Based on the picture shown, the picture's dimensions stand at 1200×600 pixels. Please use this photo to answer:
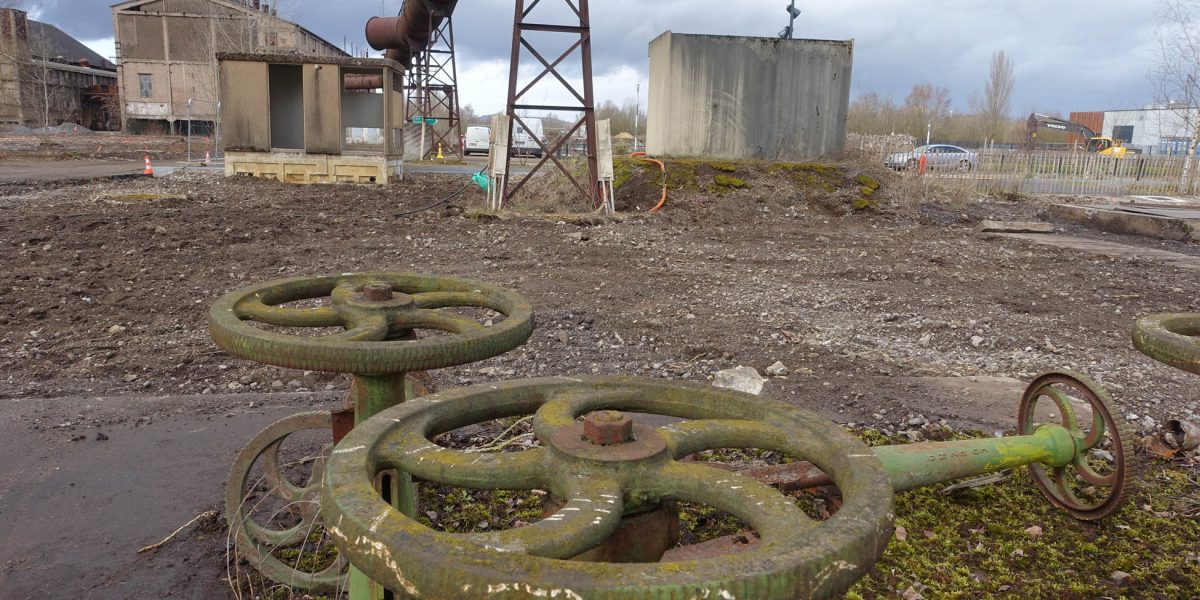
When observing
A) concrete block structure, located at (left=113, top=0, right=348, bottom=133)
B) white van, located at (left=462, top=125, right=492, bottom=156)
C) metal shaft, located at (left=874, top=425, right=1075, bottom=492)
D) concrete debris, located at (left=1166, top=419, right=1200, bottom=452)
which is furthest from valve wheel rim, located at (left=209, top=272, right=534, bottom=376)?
concrete block structure, located at (left=113, top=0, right=348, bottom=133)

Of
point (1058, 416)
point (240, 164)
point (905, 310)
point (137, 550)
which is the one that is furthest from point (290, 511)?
point (240, 164)

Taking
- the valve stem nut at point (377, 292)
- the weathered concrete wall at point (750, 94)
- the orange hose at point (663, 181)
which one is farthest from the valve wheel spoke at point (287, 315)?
the weathered concrete wall at point (750, 94)

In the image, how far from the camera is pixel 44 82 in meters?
39.8

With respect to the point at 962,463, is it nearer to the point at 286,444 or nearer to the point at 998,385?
the point at 998,385

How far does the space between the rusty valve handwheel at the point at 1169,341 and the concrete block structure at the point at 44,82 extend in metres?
47.9

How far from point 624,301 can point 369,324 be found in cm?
396

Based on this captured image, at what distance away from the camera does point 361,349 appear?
6.38ft

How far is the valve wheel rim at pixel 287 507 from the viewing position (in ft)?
8.17

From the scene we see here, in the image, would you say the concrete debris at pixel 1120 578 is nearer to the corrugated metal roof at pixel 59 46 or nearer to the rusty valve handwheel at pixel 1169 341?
the rusty valve handwheel at pixel 1169 341

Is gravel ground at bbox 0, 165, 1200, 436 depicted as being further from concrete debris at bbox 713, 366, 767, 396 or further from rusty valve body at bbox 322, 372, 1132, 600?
rusty valve body at bbox 322, 372, 1132, 600

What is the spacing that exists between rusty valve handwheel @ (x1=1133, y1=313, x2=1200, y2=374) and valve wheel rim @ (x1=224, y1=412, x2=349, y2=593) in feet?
7.72

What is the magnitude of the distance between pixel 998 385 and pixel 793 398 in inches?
45.9

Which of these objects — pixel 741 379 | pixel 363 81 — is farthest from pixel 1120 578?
pixel 363 81

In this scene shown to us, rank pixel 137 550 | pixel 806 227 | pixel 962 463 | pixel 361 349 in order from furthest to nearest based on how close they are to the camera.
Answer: pixel 806 227 → pixel 137 550 → pixel 962 463 → pixel 361 349
